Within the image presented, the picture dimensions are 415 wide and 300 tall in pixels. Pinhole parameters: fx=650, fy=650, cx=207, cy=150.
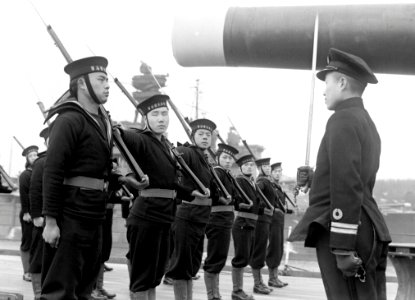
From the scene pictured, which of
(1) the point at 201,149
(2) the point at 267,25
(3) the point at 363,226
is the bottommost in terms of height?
(3) the point at 363,226

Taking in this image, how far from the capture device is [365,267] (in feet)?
11.0

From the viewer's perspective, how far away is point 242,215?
877 centimetres

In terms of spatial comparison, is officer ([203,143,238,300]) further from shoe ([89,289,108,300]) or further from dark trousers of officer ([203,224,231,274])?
shoe ([89,289,108,300])

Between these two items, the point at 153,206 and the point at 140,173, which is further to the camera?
the point at 153,206

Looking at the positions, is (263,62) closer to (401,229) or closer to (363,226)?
(363,226)

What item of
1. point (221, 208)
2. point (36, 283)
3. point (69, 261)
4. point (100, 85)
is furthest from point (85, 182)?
point (221, 208)

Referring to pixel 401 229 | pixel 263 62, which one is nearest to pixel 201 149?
pixel 263 62

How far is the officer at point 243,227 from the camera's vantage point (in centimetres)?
820

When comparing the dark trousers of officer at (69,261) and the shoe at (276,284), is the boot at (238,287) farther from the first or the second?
the dark trousers of officer at (69,261)

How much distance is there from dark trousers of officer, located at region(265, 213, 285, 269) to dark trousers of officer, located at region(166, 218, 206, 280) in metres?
3.66

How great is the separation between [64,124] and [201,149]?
3033mm

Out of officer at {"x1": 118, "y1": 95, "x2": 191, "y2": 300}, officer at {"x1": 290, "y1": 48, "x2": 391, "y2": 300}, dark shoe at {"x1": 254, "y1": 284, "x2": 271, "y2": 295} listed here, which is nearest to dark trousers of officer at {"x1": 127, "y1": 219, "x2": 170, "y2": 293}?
officer at {"x1": 118, "y1": 95, "x2": 191, "y2": 300}

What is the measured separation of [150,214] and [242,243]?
333 centimetres

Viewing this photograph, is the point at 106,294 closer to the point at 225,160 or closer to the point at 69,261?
the point at 225,160
